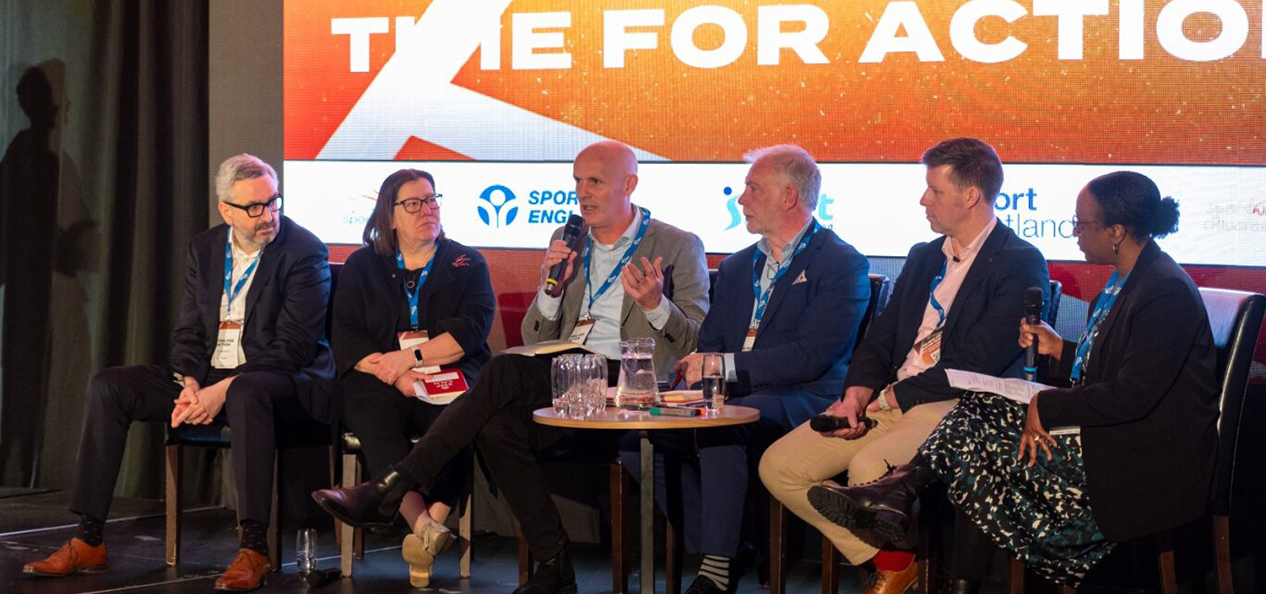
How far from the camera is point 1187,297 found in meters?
3.45

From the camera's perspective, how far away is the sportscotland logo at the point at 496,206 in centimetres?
525

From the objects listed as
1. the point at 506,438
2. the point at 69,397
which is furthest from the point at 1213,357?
the point at 69,397

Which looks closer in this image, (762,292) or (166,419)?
(762,292)

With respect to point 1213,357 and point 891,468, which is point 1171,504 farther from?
point 891,468

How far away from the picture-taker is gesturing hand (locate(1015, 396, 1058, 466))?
3.45 m

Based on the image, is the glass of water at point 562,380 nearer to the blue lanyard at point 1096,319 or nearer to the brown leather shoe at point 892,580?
the brown leather shoe at point 892,580

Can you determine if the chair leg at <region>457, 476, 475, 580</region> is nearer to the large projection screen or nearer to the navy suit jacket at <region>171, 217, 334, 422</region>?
the navy suit jacket at <region>171, 217, 334, 422</region>

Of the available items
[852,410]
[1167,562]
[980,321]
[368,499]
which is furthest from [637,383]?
[1167,562]

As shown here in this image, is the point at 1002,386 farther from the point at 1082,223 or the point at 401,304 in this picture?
the point at 401,304

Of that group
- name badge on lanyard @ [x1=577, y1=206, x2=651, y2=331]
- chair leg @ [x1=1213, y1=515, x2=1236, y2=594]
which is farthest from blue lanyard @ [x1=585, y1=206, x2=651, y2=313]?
chair leg @ [x1=1213, y1=515, x2=1236, y2=594]

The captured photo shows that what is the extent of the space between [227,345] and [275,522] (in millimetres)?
669

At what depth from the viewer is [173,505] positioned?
15.5ft

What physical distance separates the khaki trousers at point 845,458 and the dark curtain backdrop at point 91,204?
294 centimetres

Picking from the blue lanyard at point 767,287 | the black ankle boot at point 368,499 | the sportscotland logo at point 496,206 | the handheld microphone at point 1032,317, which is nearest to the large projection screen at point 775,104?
the sportscotland logo at point 496,206
